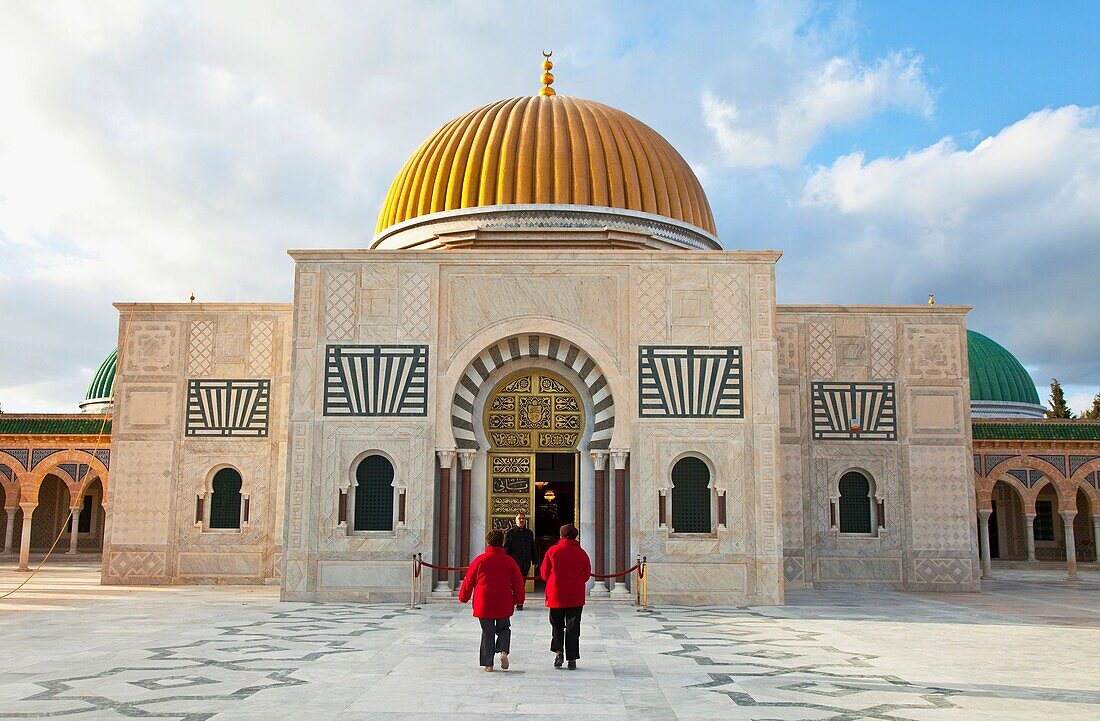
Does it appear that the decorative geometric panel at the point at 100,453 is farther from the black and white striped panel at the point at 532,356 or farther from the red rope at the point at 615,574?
the red rope at the point at 615,574

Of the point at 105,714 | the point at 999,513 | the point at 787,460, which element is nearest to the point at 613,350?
the point at 787,460

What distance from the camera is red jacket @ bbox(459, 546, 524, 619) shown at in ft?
21.9

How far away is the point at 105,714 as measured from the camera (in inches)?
202

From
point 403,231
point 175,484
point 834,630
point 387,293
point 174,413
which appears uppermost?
point 403,231

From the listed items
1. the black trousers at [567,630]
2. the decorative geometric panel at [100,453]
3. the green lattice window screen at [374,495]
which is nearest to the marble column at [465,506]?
the green lattice window screen at [374,495]

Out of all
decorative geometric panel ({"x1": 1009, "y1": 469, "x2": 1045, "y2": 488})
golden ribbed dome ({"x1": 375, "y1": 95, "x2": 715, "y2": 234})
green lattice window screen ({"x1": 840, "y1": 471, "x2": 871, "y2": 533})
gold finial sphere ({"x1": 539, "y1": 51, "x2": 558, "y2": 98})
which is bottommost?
Answer: green lattice window screen ({"x1": 840, "y1": 471, "x2": 871, "y2": 533})

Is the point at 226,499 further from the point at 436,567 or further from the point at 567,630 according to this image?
the point at 567,630

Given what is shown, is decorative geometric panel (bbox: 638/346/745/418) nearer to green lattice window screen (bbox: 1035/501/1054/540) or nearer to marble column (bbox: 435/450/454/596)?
marble column (bbox: 435/450/454/596)

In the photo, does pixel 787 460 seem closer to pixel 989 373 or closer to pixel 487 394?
pixel 487 394

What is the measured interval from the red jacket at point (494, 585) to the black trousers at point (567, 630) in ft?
1.03

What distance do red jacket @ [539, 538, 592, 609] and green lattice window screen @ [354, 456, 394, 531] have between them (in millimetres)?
5522

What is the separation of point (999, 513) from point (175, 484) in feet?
70.9

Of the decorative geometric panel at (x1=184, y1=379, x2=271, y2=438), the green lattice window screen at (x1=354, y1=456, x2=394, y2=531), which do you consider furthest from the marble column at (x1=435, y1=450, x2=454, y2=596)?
the decorative geometric panel at (x1=184, y1=379, x2=271, y2=438)

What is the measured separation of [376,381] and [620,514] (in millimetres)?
3646
